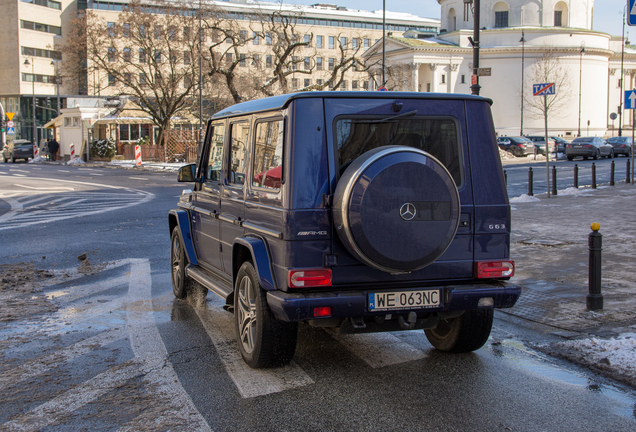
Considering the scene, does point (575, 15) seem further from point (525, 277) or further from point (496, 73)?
point (525, 277)

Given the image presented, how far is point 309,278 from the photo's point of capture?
4.56 metres

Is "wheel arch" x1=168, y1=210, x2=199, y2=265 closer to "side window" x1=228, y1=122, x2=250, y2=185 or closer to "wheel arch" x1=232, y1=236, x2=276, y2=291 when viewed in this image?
"side window" x1=228, y1=122, x2=250, y2=185

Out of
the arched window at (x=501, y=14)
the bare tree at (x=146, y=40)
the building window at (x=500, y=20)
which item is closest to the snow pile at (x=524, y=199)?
the bare tree at (x=146, y=40)

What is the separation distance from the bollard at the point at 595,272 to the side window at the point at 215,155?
3.67 m

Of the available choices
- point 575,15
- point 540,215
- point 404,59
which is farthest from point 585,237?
point 575,15

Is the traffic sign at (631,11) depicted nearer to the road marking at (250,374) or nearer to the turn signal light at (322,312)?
the turn signal light at (322,312)

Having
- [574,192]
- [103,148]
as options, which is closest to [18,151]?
[103,148]

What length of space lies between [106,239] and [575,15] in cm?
8339

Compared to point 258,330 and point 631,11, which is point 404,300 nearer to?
point 258,330

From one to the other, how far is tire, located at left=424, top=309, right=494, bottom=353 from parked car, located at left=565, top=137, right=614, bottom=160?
43.2m

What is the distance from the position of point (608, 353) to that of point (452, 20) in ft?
287

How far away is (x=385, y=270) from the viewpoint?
4.56 metres

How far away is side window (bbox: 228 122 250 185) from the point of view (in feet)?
18.3

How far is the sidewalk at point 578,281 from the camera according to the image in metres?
5.46
